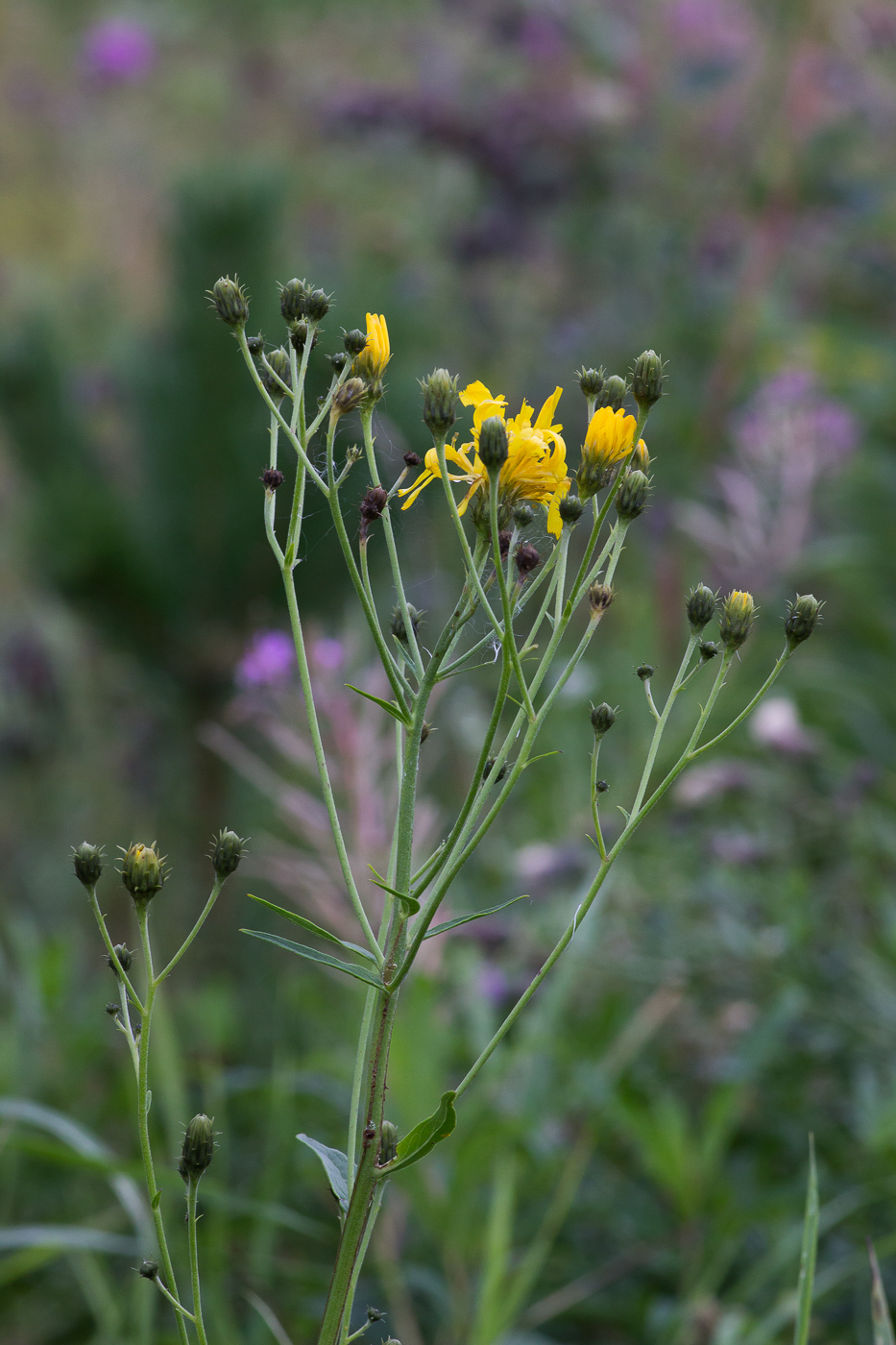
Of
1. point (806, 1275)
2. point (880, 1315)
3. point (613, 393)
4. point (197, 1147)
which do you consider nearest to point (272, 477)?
point (613, 393)

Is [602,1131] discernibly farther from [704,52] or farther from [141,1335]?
[704,52]

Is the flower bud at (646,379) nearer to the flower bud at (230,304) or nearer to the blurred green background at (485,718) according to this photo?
the flower bud at (230,304)

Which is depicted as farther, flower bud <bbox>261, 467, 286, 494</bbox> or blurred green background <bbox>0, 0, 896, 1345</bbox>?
blurred green background <bbox>0, 0, 896, 1345</bbox>

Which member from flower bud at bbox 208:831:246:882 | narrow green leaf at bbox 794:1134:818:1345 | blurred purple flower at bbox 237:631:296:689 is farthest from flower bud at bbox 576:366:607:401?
blurred purple flower at bbox 237:631:296:689

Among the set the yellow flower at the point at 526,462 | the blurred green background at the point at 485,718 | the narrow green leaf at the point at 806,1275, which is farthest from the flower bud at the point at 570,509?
the blurred green background at the point at 485,718

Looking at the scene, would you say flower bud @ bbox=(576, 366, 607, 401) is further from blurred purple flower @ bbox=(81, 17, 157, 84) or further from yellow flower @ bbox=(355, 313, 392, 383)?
blurred purple flower @ bbox=(81, 17, 157, 84)

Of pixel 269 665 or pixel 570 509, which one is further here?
pixel 269 665

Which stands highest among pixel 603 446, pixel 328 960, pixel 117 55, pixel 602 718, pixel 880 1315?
pixel 117 55

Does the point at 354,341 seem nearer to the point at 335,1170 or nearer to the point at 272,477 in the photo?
Result: the point at 272,477
